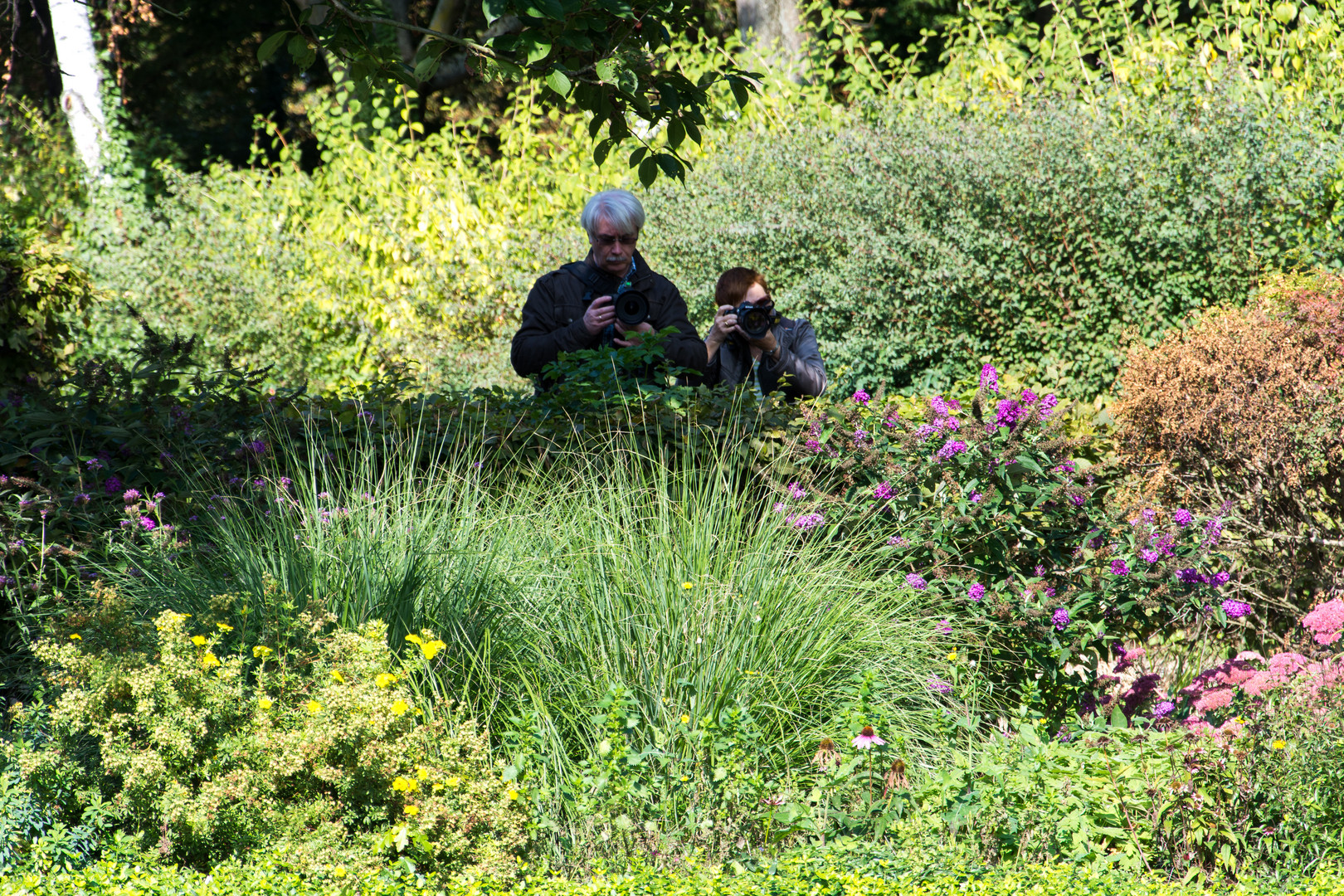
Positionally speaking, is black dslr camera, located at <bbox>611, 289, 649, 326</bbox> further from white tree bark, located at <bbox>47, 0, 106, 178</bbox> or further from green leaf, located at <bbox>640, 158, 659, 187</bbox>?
white tree bark, located at <bbox>47, 0, 106, 178</bbox>

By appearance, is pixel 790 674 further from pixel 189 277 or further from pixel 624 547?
pixel 189 277

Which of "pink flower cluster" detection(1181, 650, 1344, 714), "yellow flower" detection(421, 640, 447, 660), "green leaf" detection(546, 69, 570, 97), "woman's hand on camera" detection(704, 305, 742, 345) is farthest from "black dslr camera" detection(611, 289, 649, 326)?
"pink flower cluster" detection(1181, 650, 1344, 714)

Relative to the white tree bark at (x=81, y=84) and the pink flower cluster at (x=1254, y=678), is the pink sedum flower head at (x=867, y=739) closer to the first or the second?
the pink flower cluster at (x=1254, y=678)

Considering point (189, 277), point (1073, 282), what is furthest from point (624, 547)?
point (189, 277)

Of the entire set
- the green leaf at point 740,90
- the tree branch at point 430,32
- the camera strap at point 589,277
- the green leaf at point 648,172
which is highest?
the tree branch at point 430,32

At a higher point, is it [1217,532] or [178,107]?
[178,107]

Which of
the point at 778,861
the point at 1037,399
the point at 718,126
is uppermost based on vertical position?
the point at 718,126

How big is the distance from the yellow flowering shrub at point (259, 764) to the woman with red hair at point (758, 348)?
8.16 feet

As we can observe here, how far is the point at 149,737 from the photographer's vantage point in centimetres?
287

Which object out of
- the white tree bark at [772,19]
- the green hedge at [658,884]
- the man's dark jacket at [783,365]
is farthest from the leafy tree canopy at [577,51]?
the white tree bark at [772,19]

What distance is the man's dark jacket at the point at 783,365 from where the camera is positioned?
521 cm

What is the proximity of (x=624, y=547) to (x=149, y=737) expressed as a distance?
1433 mm

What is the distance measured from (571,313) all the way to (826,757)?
243 centimetres

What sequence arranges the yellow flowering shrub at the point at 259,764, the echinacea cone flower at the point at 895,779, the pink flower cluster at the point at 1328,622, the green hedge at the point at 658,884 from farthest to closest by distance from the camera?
the pink flower cluster at the point at 1328,622
the echinacea cone flower at the point at 895,779
the yellow flowering shrub at the point at 259,764
the green hedge at the point at 658,884
